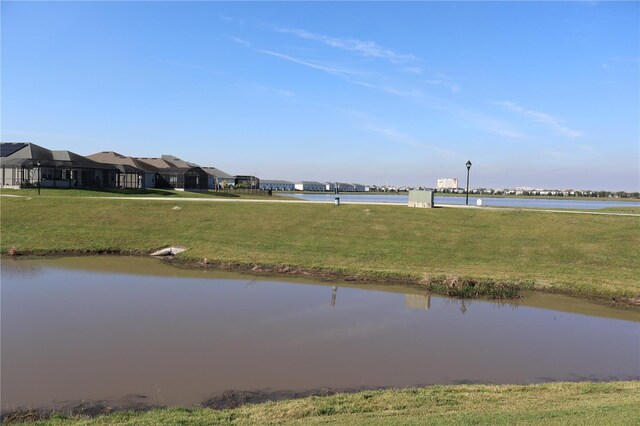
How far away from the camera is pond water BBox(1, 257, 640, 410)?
10.9m

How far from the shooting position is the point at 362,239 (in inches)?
1180

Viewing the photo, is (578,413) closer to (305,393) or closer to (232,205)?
(305,393)

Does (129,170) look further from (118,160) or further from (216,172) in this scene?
(216,172)

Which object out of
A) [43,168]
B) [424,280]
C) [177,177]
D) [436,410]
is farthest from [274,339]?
[177,177]

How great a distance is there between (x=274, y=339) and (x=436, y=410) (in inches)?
241

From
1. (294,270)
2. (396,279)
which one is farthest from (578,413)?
(294,270)

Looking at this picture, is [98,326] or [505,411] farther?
[98,326]

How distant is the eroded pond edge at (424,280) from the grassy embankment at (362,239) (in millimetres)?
96

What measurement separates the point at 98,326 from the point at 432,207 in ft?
94.2

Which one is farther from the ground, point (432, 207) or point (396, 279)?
point (432, 207)

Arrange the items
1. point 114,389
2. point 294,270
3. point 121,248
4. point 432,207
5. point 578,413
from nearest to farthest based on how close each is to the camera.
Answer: point 578,413 → point 114,389 → point 294,270 → point 121,248 → point 432,207

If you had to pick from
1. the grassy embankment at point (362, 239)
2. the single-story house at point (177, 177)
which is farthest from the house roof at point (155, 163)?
the grassy embankment at point (362, 239)

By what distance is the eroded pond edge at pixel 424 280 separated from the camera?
805 inches

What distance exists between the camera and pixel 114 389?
1024 cm
